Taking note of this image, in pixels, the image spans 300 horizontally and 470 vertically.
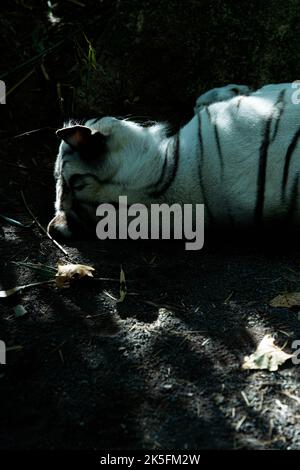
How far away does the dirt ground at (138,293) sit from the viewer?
87.2 inches

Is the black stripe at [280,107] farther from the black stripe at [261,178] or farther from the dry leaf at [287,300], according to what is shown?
the dry leaf at [287,300]

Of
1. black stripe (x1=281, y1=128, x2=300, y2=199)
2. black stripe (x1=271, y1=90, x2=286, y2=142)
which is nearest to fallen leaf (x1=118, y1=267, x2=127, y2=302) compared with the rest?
black stripe (x1=281, y1=128, x2=300, y2=199)

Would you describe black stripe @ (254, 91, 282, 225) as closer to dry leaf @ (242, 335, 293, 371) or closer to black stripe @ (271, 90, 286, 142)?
black stripe @ (271, 90, 286, 142)

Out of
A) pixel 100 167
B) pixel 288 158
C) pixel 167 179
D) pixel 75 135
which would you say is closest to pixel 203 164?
pixel 167 179

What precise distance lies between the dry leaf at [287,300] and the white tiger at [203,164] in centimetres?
46

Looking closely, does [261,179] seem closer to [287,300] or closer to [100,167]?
[287,300]

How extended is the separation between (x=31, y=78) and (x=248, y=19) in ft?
5.09

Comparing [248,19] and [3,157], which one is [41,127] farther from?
[248,19]

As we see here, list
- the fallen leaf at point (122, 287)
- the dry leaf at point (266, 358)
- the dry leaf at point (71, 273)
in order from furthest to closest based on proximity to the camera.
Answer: the dry leaf at point (71, 273) < the fallen leaf at point (122, 287) < the dry leaf at point (266, 358)

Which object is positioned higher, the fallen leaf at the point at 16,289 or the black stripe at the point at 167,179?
the black stripe at the point at 167,179

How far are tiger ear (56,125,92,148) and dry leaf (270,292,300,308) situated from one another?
3.90 feet

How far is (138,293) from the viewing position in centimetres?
295

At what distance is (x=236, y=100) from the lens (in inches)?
132

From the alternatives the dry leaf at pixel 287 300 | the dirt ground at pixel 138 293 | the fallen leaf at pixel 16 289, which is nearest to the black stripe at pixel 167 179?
the dirt ground at pixel 138 293
